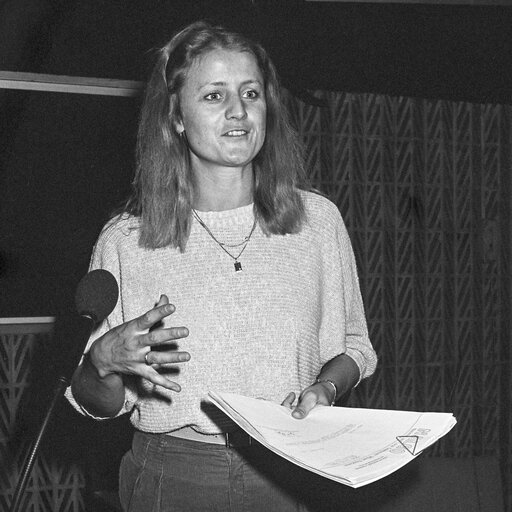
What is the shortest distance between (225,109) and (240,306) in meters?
0.40

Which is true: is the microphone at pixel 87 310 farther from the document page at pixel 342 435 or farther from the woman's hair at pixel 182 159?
the woman's hair at pixel 182 159

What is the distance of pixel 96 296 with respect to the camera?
1.38 m

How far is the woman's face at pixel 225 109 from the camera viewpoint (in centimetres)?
179

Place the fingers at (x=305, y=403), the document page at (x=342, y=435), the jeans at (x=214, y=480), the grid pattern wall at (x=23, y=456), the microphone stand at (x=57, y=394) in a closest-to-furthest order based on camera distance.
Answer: the microphone stand at (x=57, y=394), the document page at (x=342, y=435), the fingers at (x=305, y=403), the jeans at (x=214, y=480), the grid pattern wall at (x=23, y=456)

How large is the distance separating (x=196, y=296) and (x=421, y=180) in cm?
239

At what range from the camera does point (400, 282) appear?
3.95 metres

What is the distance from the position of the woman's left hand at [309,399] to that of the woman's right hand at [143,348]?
0.23 m

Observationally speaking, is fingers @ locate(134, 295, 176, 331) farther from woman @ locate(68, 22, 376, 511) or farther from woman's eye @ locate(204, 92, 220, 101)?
woman's eye @ locate(204, 92, 220, 101)

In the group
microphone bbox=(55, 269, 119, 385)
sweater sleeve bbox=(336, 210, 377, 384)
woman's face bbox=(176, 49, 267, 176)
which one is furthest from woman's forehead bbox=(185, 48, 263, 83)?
microphone bbox=(55, 269, 119, 385)

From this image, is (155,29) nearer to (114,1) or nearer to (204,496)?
(114,1)

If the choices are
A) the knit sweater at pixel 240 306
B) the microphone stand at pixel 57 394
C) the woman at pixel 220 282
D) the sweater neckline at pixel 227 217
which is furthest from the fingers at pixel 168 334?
the sweater neckline at pixel 227 217

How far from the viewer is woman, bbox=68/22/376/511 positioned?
168cm

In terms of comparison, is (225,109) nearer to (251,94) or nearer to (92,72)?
(251,94)

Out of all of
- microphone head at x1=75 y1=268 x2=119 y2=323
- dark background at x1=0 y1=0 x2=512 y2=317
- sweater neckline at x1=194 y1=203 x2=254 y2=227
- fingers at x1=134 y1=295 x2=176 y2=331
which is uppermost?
dark background at x1=0 y1=0 x2=512 y2=317
